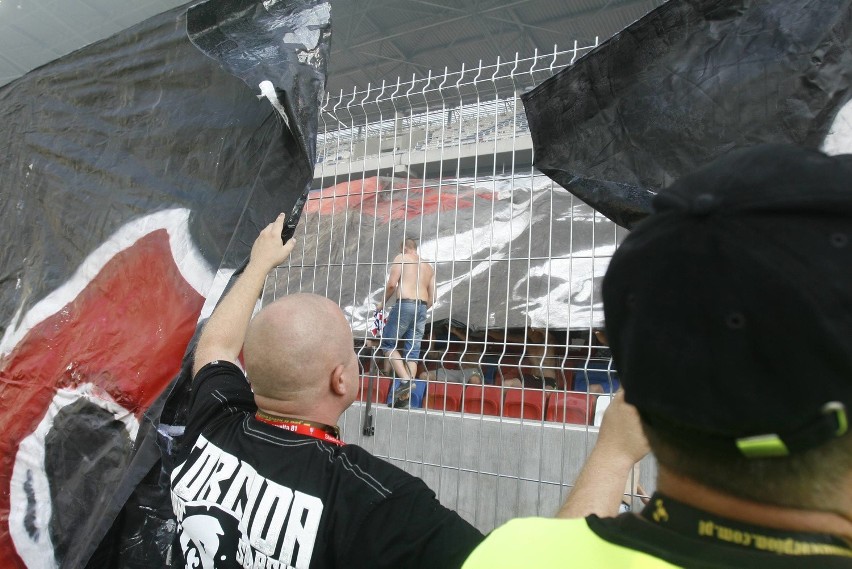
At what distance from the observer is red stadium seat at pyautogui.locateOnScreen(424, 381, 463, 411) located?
2865 mm

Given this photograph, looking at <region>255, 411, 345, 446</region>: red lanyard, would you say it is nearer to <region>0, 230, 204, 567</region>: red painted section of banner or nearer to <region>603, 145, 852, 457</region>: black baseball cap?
<region>0, 230, 204, 567</region>: red painted section of banner

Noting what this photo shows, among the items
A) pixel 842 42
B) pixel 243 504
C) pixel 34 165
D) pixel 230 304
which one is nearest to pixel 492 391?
pixel 230 304

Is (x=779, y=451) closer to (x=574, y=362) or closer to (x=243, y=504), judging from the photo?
(x=243, y=504)

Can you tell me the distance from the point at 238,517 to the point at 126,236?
153cm

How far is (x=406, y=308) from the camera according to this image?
126 inches

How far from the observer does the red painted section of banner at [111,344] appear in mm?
2307

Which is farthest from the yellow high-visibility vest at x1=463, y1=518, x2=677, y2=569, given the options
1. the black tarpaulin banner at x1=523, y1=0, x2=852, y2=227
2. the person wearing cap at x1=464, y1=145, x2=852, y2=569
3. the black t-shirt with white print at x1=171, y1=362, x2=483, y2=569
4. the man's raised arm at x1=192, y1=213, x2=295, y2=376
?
the man's raised arm at x1=192, y1=213, x2=295, y2=376

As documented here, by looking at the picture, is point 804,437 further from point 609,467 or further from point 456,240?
point 456,240

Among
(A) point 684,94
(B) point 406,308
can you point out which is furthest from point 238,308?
(A) point 684,94

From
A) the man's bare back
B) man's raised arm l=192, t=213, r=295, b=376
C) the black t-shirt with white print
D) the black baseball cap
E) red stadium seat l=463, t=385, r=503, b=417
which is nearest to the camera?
the black baseball cap

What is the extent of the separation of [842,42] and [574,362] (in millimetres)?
1657

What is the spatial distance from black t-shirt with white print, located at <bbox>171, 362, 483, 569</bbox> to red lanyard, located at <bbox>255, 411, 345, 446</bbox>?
0.02 m

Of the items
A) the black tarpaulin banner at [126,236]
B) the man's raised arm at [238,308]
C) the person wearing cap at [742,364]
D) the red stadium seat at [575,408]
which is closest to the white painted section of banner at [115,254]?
the black tarpaulin banner at [126,236]

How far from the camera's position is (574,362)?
2.84 m
